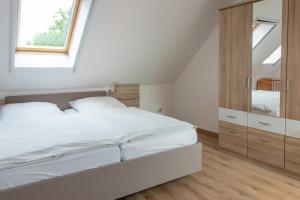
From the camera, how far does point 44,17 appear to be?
351 centimetres

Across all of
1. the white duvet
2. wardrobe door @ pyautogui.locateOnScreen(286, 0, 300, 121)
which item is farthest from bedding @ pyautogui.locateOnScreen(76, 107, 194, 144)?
wardrobe door @ pyautogui.locateOnScreen(286, 0, 300, 121)

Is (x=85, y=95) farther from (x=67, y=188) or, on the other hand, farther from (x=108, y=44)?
(x=67, y=188)

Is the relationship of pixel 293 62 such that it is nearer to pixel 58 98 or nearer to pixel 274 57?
pixel 274 57

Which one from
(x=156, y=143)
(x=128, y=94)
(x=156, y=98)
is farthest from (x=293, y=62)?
(x=156, y=98)

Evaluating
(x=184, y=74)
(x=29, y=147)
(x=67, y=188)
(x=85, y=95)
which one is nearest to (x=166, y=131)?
(x=67, y=188)

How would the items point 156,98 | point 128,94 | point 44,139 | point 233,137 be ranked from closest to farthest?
point 44,139, point 233,137, point 128,94, point 156,98

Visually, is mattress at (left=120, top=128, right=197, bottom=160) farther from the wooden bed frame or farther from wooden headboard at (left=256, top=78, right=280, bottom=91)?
wooden headboard at (left=256, top=78, right=280, bottom=91)

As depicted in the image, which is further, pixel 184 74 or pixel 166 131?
pixel 184 74

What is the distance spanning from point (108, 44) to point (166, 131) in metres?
1.76

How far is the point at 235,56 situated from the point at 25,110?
9.15ft

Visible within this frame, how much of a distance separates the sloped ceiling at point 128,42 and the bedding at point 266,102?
62.3 inches

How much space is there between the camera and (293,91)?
280cm

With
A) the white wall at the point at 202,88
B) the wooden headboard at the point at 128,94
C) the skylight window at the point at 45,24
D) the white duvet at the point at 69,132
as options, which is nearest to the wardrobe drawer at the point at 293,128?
the white duvet at the point at 69,132

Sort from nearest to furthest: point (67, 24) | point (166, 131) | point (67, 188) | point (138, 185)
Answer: point (67, 188)
point (138, 185)
point (166, 131)
point (67, 24)
